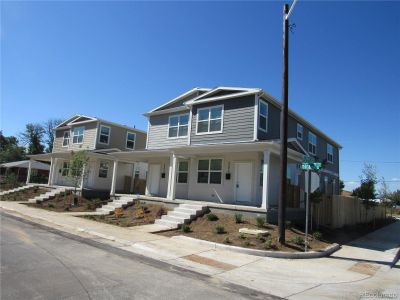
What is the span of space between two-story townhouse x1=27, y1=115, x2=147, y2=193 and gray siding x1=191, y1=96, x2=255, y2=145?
1153 cm

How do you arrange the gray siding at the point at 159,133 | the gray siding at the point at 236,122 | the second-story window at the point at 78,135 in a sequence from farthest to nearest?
the second-story window at the point at 78,135, the gray siding at the point at 159,133, the gray siding at the point at 236,122

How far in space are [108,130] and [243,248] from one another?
873 inches

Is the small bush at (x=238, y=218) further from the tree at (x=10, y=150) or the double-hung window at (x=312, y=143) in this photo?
the tree at (x=10, y=150)

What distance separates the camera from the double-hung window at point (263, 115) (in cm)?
1750

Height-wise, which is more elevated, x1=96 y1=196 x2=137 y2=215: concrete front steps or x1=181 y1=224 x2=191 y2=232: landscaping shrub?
x1=96 y1=196 x2=137 y2=215: concrete front steps

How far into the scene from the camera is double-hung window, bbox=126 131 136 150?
3138cm

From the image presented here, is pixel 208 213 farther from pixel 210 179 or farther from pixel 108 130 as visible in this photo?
pixel 108 130

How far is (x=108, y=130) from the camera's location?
29.8 m

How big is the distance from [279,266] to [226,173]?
942cm

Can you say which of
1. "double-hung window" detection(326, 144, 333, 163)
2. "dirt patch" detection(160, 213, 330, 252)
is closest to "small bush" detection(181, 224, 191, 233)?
"dirt patch" detection(160, 213, 330, 252)

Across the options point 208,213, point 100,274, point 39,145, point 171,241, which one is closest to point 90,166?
point 208,213

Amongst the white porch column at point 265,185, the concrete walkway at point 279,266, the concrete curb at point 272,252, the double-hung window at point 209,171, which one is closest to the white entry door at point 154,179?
the double-hung window at point 209,171

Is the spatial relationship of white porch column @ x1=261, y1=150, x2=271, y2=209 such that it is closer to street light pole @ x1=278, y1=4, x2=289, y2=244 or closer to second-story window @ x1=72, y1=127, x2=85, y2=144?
street light pole @ x1=278, y1=4, x2=289, y2=244

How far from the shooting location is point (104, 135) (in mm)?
29500
